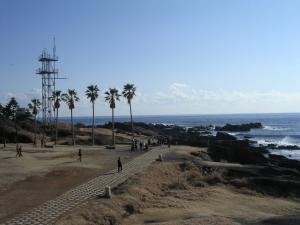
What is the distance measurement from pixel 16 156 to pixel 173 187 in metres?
20.5

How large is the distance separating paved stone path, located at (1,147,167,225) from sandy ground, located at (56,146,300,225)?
2.73 feet

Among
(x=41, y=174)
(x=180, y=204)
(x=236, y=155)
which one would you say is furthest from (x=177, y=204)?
(x=236, y=155)

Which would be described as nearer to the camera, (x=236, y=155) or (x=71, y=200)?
(x=71, y=200)

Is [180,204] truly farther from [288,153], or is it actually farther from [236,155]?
[288,153]

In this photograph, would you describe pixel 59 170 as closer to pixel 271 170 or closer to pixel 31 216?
pixel 31 216

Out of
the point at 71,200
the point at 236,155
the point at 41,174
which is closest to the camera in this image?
the point at 71,200

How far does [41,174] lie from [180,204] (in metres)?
13.0

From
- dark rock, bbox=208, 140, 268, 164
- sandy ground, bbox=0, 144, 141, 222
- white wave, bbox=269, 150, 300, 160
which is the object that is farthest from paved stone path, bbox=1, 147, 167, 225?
white wave, bbox=269, 150, 300, 160

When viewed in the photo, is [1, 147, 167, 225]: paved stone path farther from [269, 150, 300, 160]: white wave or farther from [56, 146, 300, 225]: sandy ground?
[269, 150, 300, 160]: white wave

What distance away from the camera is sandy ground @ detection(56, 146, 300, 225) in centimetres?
2525

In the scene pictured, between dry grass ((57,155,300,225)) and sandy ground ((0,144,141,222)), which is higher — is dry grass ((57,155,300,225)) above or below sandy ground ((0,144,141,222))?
below

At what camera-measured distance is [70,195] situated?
1174 inches

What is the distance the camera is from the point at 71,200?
2828cm

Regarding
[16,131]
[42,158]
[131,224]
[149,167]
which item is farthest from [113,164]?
[16,131]
